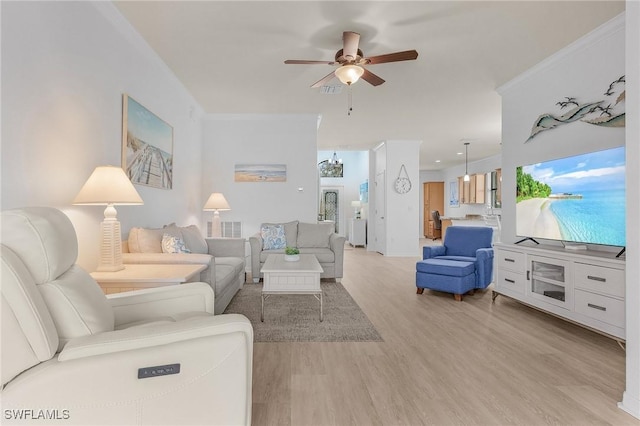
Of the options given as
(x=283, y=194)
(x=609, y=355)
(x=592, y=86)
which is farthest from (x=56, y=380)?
(x=283, y=194)

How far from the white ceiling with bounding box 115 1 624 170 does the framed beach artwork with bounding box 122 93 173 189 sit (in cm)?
70

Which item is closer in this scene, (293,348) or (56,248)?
(56,248)

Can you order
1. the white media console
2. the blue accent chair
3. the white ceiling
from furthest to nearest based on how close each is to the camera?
the blue accent chair
the white ceiling
the white media console

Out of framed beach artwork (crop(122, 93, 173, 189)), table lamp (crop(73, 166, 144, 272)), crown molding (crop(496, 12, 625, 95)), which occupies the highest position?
crown molding (crop(496, 12, 625, 95))

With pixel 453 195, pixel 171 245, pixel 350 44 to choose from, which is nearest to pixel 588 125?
pixel 350 44

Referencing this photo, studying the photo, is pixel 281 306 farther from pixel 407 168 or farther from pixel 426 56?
pixel 407 168

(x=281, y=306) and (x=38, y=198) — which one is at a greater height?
(x=38, y=198)

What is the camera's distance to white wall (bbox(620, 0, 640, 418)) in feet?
5.75

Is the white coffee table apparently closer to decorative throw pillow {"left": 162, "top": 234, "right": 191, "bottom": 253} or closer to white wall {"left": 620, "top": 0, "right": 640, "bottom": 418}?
decorative throw pillow {"left": 162, "top": 234, "right": 191, "bottom": 253}

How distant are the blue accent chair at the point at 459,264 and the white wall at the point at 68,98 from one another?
341 cm

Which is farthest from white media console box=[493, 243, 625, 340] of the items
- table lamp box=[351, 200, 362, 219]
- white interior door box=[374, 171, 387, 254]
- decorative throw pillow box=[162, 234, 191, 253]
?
table lamp box=[351, 200, 362, 219]

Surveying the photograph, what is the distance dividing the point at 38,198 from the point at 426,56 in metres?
3.65

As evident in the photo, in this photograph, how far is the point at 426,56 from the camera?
3498 millimetres

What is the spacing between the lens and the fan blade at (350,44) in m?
2.80
